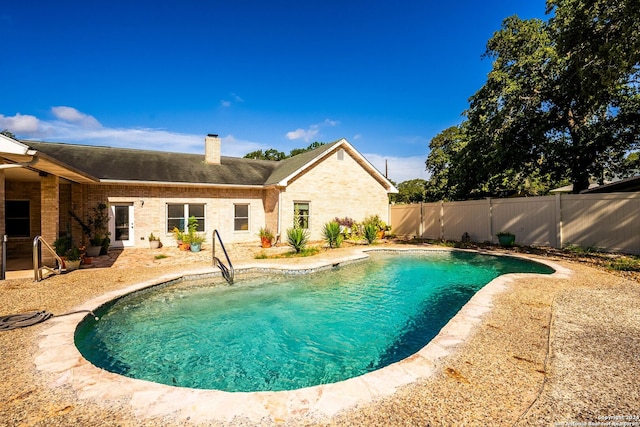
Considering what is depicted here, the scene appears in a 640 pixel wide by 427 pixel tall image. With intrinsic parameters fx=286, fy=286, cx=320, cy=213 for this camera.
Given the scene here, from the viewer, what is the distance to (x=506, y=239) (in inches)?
562

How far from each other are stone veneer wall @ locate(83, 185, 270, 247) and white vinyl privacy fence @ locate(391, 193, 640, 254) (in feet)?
36.2

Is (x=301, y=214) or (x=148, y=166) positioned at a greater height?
(x=148, y=166)

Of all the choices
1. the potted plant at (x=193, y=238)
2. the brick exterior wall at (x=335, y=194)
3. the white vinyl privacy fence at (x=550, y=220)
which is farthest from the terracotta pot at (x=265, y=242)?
the white vinyl privacy fence at (x=550, y=220)

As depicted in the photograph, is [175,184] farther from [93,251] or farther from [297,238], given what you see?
[297,238]

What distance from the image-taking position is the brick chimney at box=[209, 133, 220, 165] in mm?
19219

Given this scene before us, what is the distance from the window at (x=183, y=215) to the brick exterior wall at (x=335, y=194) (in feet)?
15.5

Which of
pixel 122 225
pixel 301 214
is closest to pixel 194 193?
pixel 122 225

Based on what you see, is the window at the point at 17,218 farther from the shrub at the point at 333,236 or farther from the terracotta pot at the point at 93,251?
the shrub at the point at 333,236

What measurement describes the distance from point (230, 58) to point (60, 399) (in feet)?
61.8

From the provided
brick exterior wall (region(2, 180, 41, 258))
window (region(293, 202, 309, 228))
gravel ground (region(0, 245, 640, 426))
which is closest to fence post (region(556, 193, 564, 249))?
gravel ground (region(0, 245, 640, 426))

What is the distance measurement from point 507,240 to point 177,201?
57.1 feet

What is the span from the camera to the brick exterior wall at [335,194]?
1733 centimetres

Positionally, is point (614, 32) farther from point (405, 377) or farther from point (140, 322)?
point (140, 322)

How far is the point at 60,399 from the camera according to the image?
2.82m
